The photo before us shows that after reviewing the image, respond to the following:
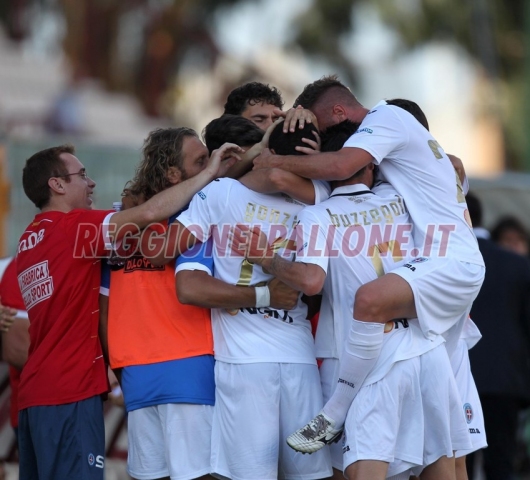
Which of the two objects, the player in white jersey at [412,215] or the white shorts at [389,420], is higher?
the player in white jersey at [412,215]

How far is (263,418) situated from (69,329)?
123 centimetres

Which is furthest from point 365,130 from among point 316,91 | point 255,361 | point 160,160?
point 255,361

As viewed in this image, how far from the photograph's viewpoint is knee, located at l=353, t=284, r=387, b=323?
4668 millimetres

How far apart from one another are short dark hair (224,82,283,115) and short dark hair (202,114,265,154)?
2.17 ft

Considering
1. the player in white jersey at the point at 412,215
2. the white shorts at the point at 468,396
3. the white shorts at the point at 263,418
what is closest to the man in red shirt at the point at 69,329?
the player in white jersey at the point at 412,215

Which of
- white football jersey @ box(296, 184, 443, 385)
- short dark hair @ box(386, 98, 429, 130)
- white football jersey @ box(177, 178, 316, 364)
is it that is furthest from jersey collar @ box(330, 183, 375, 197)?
short dark hair @ box(386, 98, 429, 130)

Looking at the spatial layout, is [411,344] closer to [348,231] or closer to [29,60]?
[348,231]

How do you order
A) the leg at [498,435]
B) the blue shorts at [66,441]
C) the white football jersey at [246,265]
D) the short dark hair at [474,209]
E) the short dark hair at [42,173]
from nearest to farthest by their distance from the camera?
the white football jersey at [246,265] → the blue shorts at [66,441] → the short dark hair at [42,173] → the leg at [498,435] → the short dark hair at [474,209]

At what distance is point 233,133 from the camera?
17.7ft

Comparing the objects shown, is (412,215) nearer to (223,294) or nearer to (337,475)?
(223,294)

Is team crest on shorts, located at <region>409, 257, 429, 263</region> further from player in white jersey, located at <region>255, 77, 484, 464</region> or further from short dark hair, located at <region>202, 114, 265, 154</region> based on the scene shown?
short dark hair, located at <region>202, 114, 265, 154</region>

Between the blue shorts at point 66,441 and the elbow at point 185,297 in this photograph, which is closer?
the elbow at point 185,297

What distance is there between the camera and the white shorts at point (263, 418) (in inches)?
192

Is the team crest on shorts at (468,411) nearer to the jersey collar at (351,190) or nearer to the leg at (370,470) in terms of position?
the leg at (370,470)
